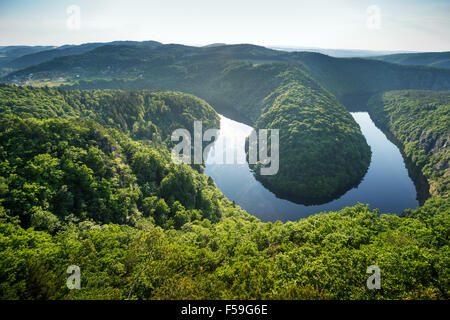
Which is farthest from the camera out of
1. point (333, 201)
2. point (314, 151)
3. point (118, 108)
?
point (118, 108)

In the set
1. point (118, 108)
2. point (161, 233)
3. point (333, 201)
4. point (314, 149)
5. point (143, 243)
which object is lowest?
point (333, 201)

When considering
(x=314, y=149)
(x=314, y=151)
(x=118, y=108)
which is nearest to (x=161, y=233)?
(x=314, y=151)
